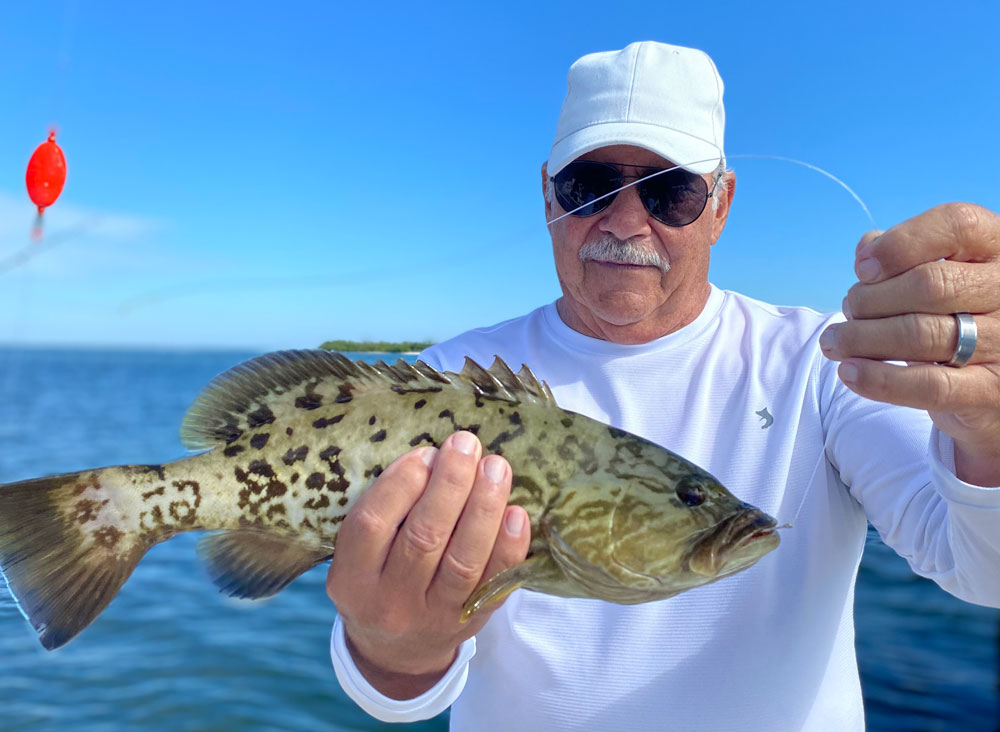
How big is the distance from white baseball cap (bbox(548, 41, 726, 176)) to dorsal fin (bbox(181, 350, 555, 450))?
161cm

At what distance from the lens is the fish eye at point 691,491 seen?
2.26 metres

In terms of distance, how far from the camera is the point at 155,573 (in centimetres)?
1171

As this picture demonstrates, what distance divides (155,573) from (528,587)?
1141 centimetres

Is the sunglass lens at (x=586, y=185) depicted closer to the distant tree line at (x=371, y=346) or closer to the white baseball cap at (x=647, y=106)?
the white baseball cap at (x=647, y=106)

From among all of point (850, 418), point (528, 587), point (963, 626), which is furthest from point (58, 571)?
point (963, 626)

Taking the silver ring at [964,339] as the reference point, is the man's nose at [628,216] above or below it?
above

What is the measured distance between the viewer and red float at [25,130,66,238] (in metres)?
4.06

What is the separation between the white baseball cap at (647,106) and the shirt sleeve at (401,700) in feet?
7.90

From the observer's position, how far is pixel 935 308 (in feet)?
5.88

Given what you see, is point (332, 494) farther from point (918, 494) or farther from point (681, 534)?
point (918, 494)

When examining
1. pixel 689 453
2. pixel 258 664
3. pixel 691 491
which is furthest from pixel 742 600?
pixel 258 664

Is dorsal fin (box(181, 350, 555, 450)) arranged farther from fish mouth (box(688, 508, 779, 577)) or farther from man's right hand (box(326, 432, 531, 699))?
fish mouth (box(688, 508, 779, 577))

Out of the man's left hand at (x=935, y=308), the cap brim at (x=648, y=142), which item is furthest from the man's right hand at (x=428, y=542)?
the cap brim at (x=648, y=142)

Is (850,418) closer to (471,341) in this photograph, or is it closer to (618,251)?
(618,251)
